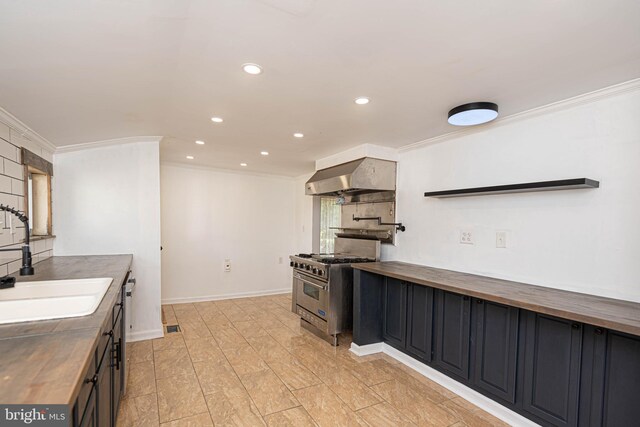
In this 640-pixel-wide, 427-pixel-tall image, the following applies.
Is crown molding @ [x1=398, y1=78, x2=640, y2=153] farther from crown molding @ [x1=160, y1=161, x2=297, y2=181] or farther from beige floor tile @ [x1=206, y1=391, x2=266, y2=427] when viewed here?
crown molding @ [x1=160, y1=161, x2=297, y2=181]

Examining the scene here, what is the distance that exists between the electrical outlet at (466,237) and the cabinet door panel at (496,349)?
71cm

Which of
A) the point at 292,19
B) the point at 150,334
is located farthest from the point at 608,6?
the point at 150,334

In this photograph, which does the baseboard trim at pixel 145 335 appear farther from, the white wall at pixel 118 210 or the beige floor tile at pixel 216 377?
the beige floor tile at pixel 216 377

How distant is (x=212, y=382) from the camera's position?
2.64 meters

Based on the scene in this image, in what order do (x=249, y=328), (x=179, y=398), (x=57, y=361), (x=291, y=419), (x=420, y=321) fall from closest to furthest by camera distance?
(x=57, y=361) < (x=291, y=419) < (x=179, y=398) < (x=420, y=321) < (x=249, y=328)

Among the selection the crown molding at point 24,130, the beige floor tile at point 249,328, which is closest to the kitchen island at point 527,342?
the beige floor tile at point 249,328

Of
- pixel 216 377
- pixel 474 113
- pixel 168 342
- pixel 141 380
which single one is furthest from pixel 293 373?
pixel 474 113

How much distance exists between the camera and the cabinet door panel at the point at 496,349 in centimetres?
212

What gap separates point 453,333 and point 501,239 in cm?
87

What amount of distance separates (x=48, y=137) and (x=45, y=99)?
108 centimetres

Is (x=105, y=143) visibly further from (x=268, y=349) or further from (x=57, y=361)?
(x=57, y=361)

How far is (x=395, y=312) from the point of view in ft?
10.3

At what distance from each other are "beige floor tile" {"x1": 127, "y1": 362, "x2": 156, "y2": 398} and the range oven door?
1.69 m

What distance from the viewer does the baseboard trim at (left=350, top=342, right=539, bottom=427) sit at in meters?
2.12
